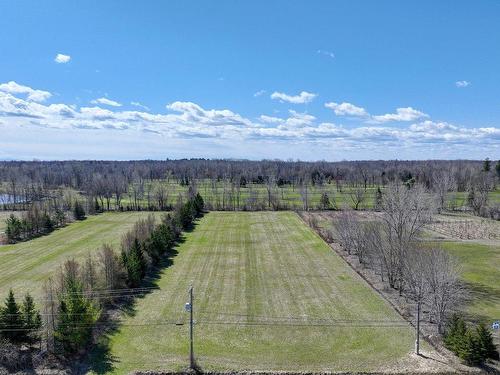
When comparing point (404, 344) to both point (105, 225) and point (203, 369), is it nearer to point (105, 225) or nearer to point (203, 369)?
point (203, 369)

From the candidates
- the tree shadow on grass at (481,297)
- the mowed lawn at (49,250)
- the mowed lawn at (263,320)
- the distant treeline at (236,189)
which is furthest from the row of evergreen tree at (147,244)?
the distant treeline at (236,189)

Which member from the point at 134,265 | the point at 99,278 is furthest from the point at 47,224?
the point at 99,278

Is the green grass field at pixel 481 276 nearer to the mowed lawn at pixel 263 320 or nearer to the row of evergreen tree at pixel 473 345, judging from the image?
the row of evergreen tree at pixel 473 345

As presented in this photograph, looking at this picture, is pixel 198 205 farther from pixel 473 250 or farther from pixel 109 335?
pixel 109 335

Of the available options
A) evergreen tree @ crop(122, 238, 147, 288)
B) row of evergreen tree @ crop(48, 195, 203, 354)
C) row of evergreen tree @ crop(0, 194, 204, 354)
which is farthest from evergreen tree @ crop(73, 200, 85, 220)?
evergreen tree @ crop(122, 238, 147, 288)

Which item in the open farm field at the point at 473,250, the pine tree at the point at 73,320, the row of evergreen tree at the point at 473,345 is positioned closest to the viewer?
the row of evergreen tree at the point at 473,345

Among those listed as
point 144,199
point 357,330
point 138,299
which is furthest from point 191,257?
point 144,199
